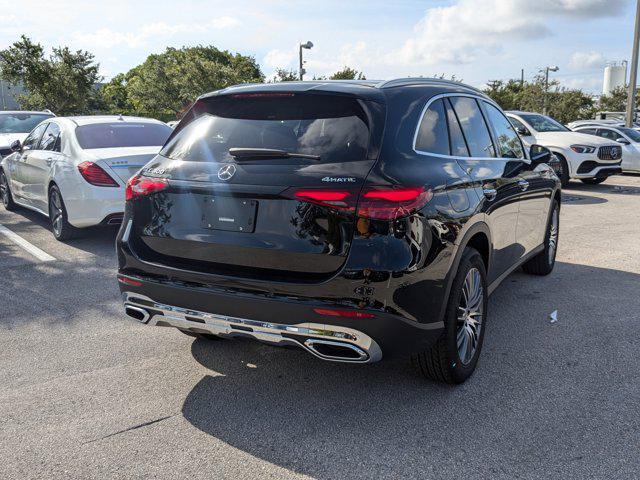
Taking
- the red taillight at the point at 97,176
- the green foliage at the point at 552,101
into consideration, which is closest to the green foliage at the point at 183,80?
the green foliage at the point at 552,101

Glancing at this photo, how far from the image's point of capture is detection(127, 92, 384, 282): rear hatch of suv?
309 centimetres

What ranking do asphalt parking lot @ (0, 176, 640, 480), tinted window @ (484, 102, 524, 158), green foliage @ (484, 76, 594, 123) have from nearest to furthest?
asphalt parking lot @ (0, 176, 640, 480) → tinted window @ (484, 102, 524, 158) → green foliage @ (484, 76, 594, 123)

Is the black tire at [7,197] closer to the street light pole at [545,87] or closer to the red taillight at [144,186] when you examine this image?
the red taillight at [144,186]

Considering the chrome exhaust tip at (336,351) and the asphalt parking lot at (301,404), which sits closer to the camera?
the asphalt parking lot at (301,404)

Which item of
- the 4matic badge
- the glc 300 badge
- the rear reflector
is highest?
the glc 300 badge

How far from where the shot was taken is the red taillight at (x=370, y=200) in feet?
9.91

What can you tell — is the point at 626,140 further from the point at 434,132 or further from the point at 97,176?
the point at 434,132

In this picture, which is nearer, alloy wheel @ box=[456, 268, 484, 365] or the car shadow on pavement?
the car shadow on pavement

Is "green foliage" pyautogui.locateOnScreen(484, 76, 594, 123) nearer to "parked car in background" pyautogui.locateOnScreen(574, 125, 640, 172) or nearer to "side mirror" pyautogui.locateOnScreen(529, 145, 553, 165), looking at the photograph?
"parked car in background" pyautogui.locateOnScreen(574, 125, 640, 172)

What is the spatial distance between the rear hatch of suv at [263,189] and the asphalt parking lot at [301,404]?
0.79 metres

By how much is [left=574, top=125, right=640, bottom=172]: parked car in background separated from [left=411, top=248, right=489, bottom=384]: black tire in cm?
1546

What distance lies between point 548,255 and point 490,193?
2.46 metres

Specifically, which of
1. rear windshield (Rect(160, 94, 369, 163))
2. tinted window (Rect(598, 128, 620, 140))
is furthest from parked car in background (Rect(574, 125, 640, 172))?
rear windshield (Rect(160, 94, 369, 163))

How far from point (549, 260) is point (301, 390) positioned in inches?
141
